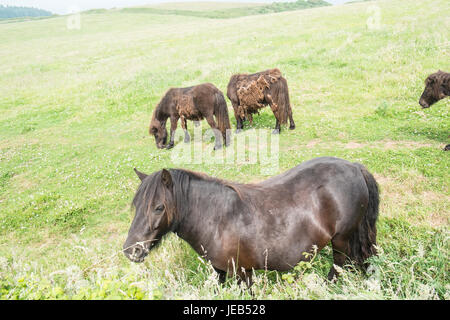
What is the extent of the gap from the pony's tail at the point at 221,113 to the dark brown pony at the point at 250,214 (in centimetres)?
664

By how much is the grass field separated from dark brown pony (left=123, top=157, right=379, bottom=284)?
318 millimetres

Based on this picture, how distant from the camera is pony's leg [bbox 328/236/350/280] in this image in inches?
154

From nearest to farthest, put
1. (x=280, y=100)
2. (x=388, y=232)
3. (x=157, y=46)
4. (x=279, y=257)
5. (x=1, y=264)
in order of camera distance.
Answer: (x=279, y=257) → (x=1, y=264) → (x=388, y=232) → (x=280, y=100) → (x=157, y=46)

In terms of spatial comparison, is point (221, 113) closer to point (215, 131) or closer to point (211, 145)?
point (215, 131)

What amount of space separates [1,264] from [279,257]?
3875mm

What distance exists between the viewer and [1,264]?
418 centimetres

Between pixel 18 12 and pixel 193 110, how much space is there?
712 feet

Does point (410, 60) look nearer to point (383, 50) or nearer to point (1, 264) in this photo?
point (383, 50)

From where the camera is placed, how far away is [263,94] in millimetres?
10609

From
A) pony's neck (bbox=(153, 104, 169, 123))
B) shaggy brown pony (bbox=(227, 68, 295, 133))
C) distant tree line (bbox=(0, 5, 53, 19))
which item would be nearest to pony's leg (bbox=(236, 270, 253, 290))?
shaggy brown pony (bbox=(227, 68, 295, 133))

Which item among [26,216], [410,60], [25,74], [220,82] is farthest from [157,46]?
[26,216]

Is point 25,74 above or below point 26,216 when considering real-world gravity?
above

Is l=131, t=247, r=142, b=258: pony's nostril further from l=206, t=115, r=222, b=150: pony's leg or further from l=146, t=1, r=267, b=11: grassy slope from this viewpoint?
l=146, t=1, r=267, b=11: grassy slope
